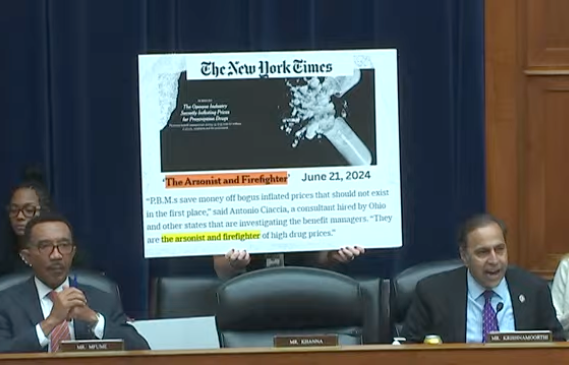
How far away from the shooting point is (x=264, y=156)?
4.87 m

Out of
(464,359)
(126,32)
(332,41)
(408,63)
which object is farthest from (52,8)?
(464,359)

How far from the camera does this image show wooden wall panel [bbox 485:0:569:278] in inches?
232

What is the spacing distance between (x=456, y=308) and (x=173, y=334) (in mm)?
1153

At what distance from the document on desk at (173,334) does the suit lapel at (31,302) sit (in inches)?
20.7

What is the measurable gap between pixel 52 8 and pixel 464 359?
3.22 meters

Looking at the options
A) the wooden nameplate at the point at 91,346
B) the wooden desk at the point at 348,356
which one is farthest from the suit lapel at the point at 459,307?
the wooden nameplate at the point at 91,346

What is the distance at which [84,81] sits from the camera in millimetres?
5672

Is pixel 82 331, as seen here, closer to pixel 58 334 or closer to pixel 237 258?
pixel 58 334

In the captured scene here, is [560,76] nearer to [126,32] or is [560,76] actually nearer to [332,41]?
[332,41]

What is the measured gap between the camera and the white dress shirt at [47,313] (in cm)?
385

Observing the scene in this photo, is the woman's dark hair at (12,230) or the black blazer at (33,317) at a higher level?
the woman's dark hair at (12,230)

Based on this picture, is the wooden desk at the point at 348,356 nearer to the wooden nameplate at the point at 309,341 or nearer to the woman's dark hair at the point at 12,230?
the wooden nameplate at the point at 309,341

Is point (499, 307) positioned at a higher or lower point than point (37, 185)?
lower

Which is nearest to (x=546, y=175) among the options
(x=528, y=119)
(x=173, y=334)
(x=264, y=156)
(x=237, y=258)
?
(x=528, y=119)
